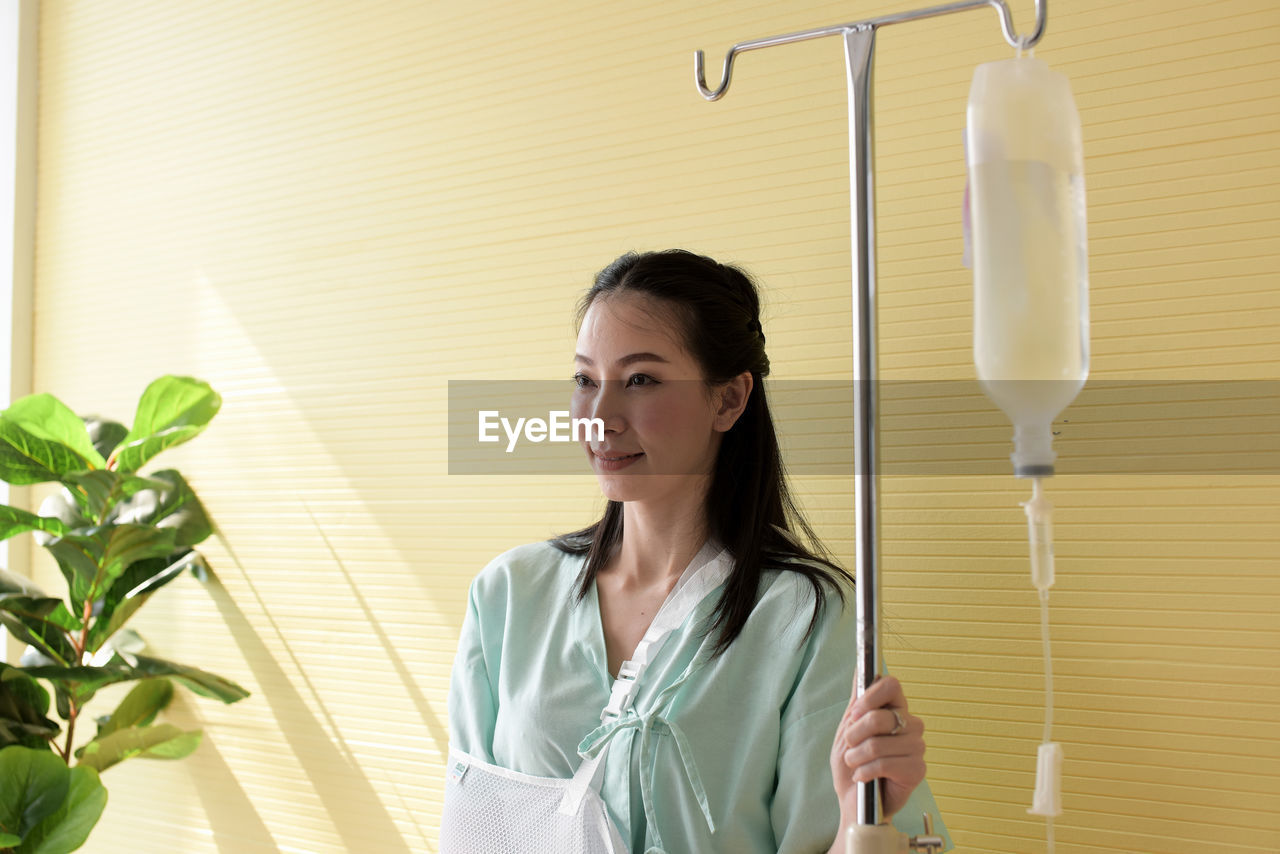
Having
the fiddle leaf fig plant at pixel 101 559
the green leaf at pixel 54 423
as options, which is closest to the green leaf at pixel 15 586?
the fiddle leaf fig plant at pixel 101 559

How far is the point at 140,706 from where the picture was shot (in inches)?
70.1

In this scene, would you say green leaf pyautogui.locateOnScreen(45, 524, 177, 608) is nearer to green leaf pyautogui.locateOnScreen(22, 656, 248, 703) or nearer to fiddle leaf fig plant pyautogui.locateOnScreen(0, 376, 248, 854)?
fiddle leaf fig plant pyautogui.locateOnScreen(0, 376, 248, 854)

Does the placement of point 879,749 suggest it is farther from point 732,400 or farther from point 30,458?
point 30,458

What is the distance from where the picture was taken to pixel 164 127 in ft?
6.33

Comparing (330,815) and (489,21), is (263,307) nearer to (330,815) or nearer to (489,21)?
(489,21)

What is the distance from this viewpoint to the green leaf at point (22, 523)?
179 centimetres

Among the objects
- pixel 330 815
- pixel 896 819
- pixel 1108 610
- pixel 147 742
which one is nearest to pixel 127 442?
pixel 147 742

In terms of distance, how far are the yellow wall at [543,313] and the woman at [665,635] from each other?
177mm

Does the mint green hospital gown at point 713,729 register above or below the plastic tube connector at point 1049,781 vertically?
below

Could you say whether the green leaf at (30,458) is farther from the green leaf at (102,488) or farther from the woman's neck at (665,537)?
the woman's neck at (665,537)

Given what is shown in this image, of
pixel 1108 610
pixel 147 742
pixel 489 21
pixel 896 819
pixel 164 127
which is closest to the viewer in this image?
→ pixel 896 819

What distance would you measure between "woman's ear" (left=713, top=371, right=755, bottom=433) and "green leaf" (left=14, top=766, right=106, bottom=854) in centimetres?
109

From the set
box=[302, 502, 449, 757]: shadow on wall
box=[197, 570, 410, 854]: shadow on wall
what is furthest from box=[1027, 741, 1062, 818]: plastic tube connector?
box=[197, 570, 410, 854]: shadow on wall

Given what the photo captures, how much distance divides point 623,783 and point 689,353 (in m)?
0.46
